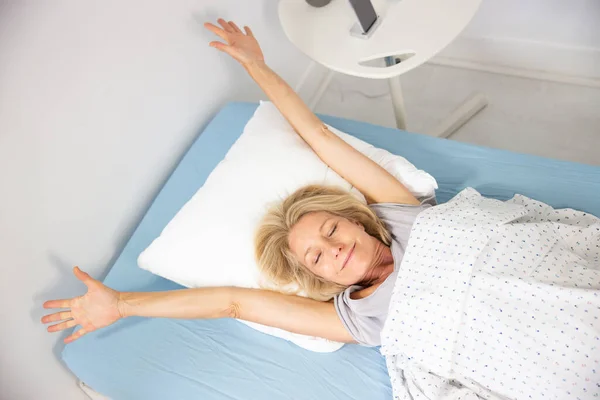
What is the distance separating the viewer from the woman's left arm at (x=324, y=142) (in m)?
1.41

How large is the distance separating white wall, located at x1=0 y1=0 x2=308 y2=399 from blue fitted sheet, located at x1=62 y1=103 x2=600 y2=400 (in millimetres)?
94

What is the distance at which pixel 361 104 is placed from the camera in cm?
235

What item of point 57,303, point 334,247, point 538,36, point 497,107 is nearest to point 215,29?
point 334,247

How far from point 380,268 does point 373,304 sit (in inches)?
4.9

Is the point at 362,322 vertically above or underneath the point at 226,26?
underneath

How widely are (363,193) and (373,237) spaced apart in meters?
0.14

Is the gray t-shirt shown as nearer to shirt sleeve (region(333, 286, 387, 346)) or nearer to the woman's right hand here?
shirt sleeve (region(333, 286, 387, 346))

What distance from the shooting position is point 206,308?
4.25ft

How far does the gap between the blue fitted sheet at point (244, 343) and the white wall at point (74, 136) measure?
0.09 m

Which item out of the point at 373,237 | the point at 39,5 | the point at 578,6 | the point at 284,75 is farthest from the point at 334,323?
the point at 578,6

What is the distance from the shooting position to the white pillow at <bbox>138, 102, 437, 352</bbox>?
1376mm

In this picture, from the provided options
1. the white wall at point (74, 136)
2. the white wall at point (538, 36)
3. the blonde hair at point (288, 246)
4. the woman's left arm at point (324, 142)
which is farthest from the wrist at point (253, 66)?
the white wall at point (538, 36)

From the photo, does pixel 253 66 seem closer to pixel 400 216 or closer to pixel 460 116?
pixel 400 216

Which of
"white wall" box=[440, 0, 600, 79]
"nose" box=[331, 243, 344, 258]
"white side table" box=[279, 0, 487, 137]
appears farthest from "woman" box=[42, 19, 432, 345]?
"white wall" box=[440, 0, 600, 79]
